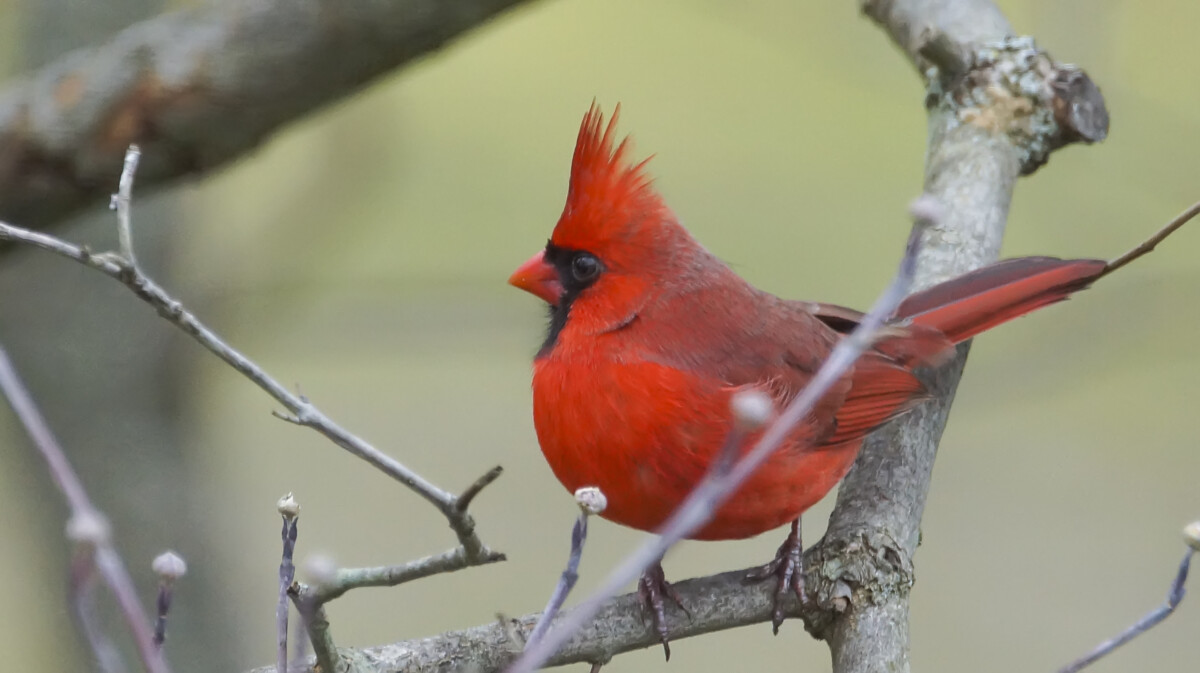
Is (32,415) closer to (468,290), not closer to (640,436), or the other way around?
(640,436)

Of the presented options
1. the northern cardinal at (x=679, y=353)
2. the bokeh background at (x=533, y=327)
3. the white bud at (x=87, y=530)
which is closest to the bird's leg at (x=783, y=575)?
the northern cardinal at (x=679, y=353)

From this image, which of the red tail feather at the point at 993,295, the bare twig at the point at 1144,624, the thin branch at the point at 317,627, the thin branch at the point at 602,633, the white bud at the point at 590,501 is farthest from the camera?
the red tail feather at the point at 993,295

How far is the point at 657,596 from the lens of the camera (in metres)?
1.69

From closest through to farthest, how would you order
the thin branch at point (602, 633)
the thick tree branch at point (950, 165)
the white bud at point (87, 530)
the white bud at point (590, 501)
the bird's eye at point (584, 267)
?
the white bud at point (87, 530) → the white bud at point (590, 501) → the thin branch at point (602, 633) → the thick tree branch at point (950, 165) → the bird's eye at point (584, 267)

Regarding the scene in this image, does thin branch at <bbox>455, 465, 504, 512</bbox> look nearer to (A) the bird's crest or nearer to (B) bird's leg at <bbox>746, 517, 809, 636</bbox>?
(B) bird's leg at <bbox>746, 517, 809, 636</bbox>

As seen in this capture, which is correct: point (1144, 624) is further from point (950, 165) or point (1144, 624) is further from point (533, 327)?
point (533, 327)

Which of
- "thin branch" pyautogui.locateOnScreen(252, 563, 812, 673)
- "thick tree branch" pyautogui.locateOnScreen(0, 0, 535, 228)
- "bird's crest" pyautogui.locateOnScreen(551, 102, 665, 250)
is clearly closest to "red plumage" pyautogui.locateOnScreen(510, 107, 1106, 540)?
"bird's crest" pyautogui.locateOnScreen(551, 102, 665, 250)

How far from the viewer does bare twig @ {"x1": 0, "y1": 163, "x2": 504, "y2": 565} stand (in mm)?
840

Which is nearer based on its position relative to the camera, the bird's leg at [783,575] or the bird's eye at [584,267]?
the bird's leg at [783,575]


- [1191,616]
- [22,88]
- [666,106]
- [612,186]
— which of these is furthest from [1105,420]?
[22,88]

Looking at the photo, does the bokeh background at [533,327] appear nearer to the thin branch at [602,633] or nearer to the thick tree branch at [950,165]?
the thick tree branch at [950,165]

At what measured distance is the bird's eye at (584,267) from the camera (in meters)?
2.04

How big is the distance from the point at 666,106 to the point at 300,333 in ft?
6.34

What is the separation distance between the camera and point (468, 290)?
338cm
